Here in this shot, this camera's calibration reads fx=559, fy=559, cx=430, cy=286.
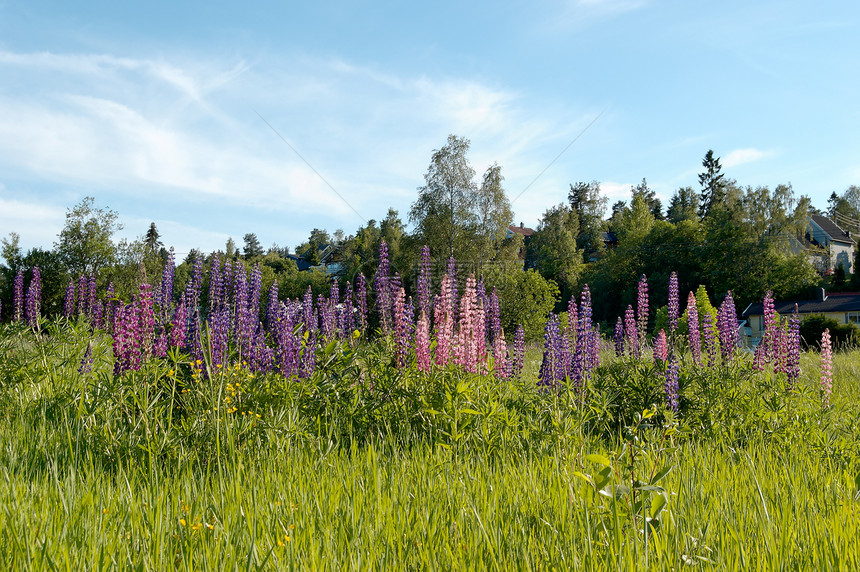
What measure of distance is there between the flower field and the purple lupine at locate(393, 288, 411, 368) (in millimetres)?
16

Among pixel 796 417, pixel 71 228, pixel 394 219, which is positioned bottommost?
pixel 796 417

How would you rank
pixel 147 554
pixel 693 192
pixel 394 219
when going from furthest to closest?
pixel 693 192 → pixel 394 219 → pixel 147 554

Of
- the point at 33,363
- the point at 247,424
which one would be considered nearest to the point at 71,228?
the point at 33,363

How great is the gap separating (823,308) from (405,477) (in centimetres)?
5081

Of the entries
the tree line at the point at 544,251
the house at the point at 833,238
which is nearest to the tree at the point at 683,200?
the tree line at the point at 544,251

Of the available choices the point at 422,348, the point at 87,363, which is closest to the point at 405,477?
the point at 422,348

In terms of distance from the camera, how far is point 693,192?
77.9 metres

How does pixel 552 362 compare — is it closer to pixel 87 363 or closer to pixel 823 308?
pixel 87 363

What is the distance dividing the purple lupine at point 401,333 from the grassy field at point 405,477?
0.68 feet

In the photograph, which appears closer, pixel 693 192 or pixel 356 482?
pixel 356 482

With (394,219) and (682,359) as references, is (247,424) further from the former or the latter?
(394,219)

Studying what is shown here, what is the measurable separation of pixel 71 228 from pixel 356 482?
3991 centimetres

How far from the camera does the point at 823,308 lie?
43625 millimetres

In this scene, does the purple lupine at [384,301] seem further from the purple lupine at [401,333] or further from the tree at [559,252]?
the tree at [559,252]
